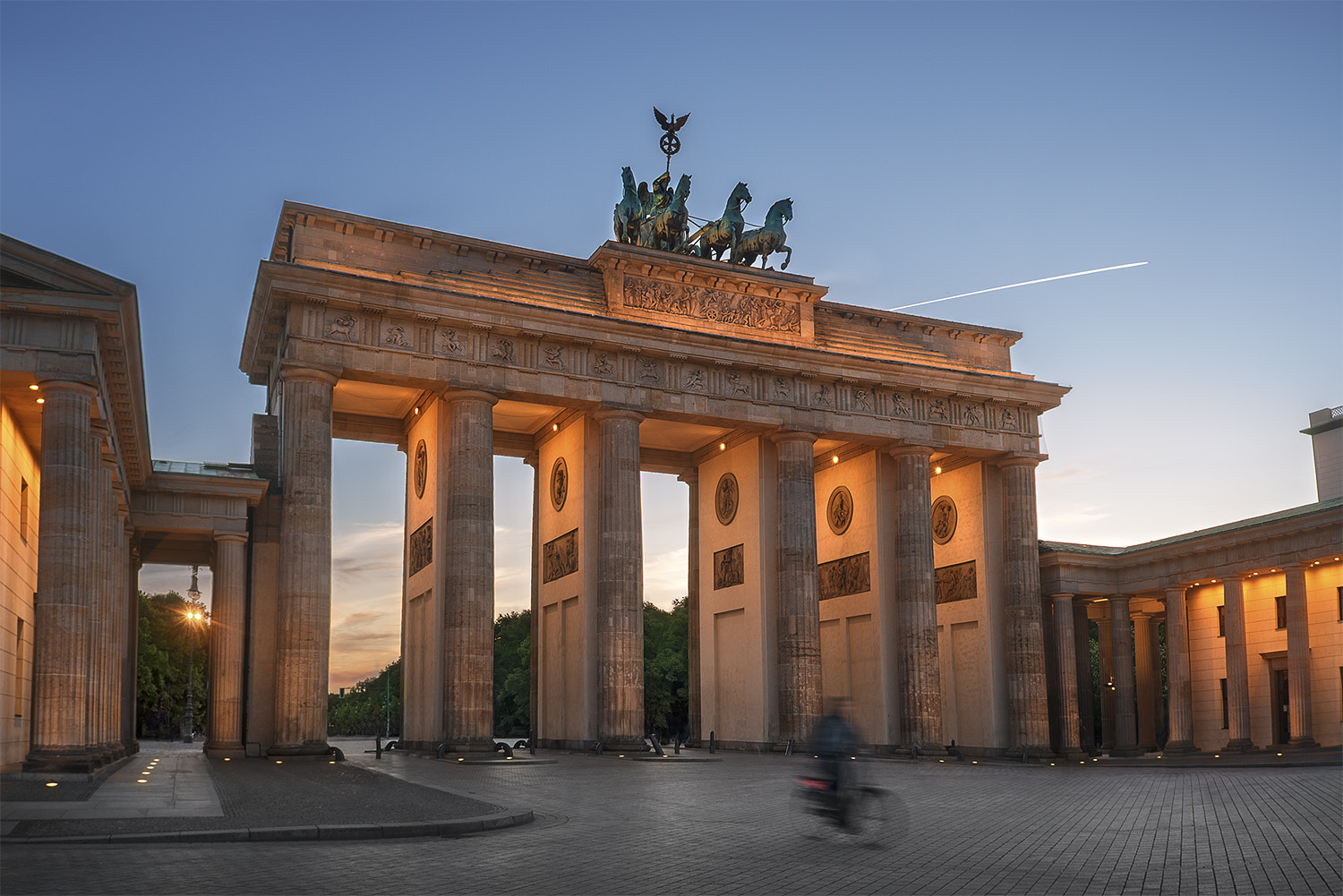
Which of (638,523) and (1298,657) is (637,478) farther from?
(1298,657)

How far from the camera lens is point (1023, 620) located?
47844mm

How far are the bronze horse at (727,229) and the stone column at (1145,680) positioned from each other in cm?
2855

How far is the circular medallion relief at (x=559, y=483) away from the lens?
45.3m

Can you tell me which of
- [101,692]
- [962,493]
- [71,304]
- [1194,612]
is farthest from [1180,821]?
[1194,612]

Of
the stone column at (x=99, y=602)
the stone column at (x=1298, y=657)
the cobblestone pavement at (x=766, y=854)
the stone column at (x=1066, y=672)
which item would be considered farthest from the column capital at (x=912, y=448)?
the stone column at (x=99, y=602)

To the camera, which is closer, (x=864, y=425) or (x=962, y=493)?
(x=864, y=425)

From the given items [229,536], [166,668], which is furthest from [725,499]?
[166,668]

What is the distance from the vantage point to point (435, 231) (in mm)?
40438

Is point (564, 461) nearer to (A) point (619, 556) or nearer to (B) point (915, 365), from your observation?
(A) point (619, 556)

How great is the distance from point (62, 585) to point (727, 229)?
1172 inches

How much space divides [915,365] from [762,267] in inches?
278

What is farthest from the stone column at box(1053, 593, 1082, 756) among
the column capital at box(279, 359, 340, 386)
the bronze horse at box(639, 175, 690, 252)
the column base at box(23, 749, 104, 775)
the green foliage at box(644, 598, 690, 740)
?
the column base at box(23, 749, 104, 775)

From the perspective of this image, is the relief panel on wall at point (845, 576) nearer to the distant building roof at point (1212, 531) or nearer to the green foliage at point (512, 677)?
the distant building roof at point (1212, 531)

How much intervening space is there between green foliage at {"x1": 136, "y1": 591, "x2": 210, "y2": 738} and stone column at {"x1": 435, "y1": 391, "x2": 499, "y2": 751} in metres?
51.2
